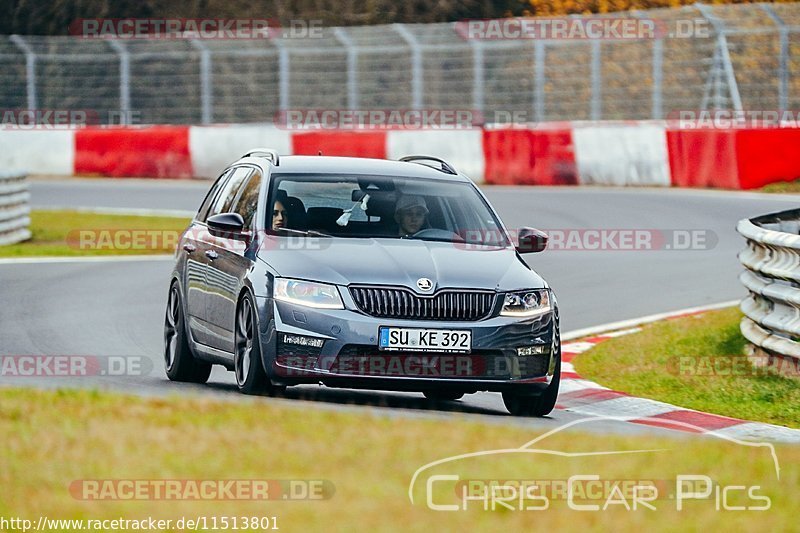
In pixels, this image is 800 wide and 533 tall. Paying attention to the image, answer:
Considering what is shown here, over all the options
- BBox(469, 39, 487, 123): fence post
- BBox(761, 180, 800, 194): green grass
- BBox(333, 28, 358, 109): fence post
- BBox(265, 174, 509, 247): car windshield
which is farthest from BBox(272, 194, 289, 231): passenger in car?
BBox(333, 28, 358, 109): fence post

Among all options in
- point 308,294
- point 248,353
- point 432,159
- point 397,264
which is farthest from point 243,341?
point 432,159

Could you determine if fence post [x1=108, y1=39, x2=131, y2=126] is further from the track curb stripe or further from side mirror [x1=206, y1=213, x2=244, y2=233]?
side mirror [x1=206, y1=213, x2=244, y2=233]

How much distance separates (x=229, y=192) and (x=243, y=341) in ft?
5.58

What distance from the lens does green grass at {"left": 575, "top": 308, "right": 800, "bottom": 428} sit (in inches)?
430

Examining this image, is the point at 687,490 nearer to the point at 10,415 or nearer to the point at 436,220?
the point at 10,415

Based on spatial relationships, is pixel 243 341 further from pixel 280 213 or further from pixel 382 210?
pixel 382 210

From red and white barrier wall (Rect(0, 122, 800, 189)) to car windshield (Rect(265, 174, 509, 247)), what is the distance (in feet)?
57.1

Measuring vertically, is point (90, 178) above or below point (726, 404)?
below

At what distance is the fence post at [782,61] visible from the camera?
94.1 ft

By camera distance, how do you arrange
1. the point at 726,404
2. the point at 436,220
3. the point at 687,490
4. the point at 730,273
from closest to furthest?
the point at 687,490 < the point at 436,220 < the point at 726,404 < the point at 730,273

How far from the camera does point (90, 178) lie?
113 ft

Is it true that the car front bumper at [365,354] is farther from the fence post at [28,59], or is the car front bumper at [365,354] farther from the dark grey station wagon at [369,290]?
the fence post at [28,59]

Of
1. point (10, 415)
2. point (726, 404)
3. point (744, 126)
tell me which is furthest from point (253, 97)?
point (10, 415)

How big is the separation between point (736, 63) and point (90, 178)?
1300cm
